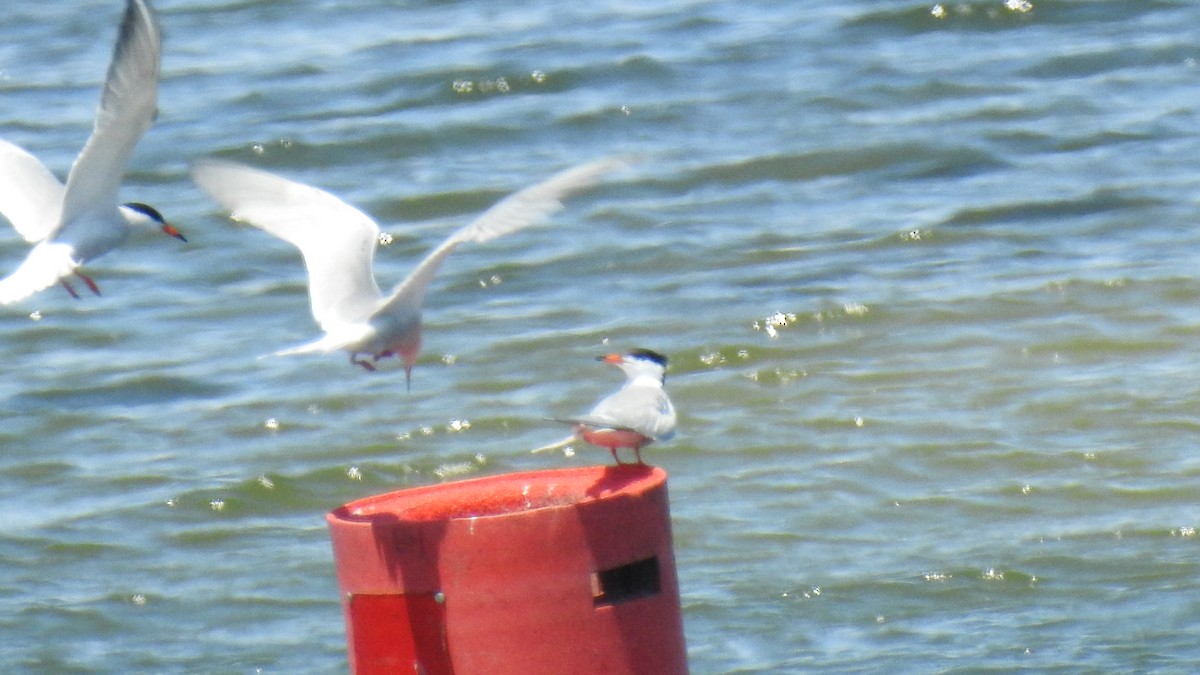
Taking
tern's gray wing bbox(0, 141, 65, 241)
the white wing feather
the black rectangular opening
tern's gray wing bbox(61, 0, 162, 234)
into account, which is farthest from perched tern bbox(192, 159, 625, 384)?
the black rectangular opening

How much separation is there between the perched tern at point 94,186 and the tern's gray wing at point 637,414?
65.9 inches

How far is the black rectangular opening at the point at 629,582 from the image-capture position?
464cm

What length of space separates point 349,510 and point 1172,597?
3024mm

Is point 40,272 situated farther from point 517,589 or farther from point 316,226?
point 517,589

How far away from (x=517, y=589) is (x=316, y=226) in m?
2.01

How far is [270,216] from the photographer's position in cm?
627

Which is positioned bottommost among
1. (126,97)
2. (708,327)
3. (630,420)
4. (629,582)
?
(708,327)

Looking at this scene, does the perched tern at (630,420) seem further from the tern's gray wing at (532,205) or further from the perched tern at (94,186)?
the perched tern at (94,186)

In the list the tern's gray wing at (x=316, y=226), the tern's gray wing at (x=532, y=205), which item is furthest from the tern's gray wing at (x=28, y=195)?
the tern's gray wing at (x=532, y=205)

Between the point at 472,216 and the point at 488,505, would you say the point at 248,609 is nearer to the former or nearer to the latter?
the point at 488,505

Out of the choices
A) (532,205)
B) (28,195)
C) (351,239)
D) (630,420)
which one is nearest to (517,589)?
(630,420)

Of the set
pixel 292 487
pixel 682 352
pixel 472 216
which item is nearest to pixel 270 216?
pixel 292 487

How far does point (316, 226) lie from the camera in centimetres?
618

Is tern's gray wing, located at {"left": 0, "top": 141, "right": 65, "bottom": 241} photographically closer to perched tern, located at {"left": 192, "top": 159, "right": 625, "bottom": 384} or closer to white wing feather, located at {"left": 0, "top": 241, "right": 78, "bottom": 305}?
white wing feather, located at {"left": 0, "top": 241, "right": 78, "bottom": 305}
